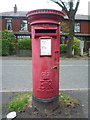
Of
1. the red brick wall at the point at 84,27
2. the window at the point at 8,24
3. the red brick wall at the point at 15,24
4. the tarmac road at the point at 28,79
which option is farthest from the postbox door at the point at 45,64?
the red brick wall at the point at 84,27

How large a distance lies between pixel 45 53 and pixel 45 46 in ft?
0.47

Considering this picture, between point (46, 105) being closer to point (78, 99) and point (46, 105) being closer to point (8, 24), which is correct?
point (78, 99)

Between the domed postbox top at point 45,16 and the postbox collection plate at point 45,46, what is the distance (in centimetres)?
37

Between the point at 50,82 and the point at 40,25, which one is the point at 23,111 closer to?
the point at 50,82

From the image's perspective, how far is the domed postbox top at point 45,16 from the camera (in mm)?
3186

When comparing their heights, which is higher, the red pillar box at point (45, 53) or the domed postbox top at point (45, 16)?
the domed postbox top at point (45, 16)

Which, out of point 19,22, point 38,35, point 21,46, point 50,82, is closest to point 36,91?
point 50,82

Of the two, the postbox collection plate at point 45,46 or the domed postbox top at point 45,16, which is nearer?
the domed postbox top at point 45,16

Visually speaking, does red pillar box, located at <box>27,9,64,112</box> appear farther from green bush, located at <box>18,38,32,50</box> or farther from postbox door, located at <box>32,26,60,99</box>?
green bush, located at <box>18,38,32,50</box>

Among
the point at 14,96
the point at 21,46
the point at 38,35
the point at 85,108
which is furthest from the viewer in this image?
the point at 21,46

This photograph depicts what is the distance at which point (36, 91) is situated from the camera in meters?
3.50

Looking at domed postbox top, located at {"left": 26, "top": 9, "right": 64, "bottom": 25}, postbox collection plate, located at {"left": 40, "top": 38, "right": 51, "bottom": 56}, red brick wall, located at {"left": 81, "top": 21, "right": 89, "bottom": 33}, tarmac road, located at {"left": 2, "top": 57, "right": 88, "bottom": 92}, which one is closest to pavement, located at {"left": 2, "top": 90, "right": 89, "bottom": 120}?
tarmac road, located at {"left": 2, "top": 57, "right": 88, "bottom": 92}

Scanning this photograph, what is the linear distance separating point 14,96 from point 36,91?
3.53 ft

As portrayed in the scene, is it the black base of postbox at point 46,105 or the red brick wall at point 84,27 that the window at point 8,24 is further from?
the black base of postbox at point 46,105
